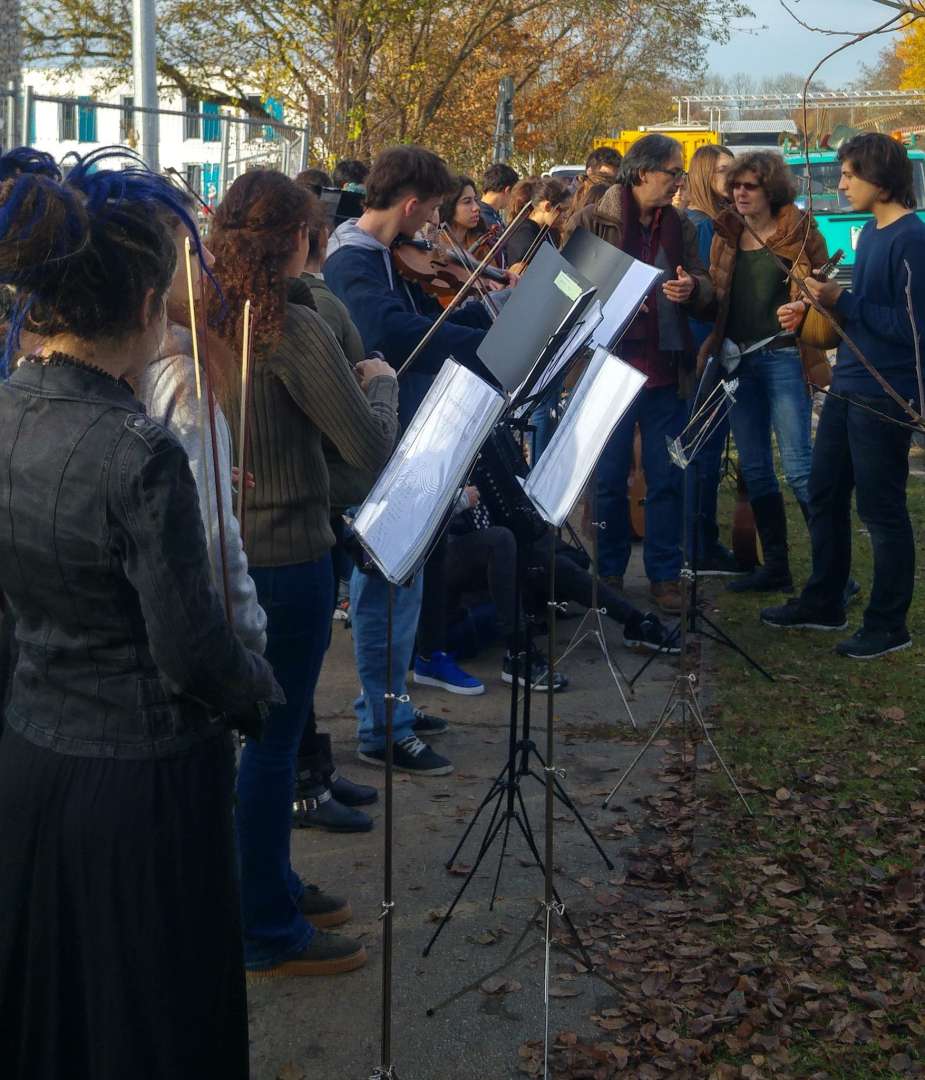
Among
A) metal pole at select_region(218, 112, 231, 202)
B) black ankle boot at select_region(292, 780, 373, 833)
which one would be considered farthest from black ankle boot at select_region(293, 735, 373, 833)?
metal pole at select_region(218, 112, 231, 202)

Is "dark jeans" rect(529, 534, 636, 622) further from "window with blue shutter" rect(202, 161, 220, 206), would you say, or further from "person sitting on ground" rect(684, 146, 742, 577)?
"window with blue shutter" rect(202, 161, 220, 206)

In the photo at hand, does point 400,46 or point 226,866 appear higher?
point 400,46

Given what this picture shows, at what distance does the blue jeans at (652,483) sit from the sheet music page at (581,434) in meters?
3.39

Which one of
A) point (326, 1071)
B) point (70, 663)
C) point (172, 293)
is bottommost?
point (326, 1071)

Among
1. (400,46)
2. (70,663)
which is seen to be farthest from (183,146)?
(70,663)

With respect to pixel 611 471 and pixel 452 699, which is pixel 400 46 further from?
pixel 452 699

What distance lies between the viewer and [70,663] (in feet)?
7.18

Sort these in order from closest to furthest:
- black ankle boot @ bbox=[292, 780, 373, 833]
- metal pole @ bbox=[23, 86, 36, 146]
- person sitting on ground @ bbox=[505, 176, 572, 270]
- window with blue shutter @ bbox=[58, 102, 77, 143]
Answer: black ankle boot @ bbox=[292, 780, 373, 833] < metal pole @ bbox=[23, 86, 36, 146] < person sitting on ground @ bbox=[505, 176, 572, 270] < window with blue shutter @ bbox=[58, 102, 77, 143]

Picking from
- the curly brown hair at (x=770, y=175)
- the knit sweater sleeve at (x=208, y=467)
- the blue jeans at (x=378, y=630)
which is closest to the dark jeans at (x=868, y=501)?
the curly brown hair at (x=770, y=175)

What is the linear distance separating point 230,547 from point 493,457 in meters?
1.17

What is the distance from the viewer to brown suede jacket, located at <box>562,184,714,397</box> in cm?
673

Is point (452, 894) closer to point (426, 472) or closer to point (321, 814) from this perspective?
point (321, 814)

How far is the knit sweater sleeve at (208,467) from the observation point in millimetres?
2416

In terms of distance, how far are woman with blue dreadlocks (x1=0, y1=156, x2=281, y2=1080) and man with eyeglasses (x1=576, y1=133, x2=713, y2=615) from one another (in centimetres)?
472
